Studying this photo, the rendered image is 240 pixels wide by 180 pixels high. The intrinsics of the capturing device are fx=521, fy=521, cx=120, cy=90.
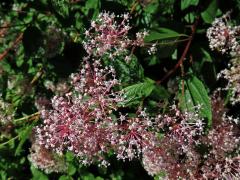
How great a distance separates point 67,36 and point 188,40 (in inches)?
26.8

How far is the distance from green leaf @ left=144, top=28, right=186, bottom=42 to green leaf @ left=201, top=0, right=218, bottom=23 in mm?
213

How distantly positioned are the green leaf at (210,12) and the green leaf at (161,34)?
0.21 meters

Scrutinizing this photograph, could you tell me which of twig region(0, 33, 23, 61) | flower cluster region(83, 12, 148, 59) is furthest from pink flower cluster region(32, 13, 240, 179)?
twig region(0, 33, 23, 61)

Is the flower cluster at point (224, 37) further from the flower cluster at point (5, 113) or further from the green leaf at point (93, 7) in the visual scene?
the flower cluster at point (5, 113)

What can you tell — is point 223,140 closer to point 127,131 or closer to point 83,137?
point 127,131

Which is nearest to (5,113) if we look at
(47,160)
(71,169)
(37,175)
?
(47,160)

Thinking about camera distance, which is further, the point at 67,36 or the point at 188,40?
the point at 67,36

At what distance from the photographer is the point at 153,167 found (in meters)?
2.47

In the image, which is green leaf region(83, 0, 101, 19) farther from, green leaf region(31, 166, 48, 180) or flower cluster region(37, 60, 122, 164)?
green leaf region(31, 166, 48, 180)

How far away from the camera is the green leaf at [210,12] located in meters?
2.62

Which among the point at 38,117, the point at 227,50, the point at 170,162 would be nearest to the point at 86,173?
the point at 38,117

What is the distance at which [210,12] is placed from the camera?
2.64 m

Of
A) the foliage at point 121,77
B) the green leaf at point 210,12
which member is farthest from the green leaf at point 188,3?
the green leaf at point 210,12

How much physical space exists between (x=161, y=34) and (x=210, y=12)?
34cm
